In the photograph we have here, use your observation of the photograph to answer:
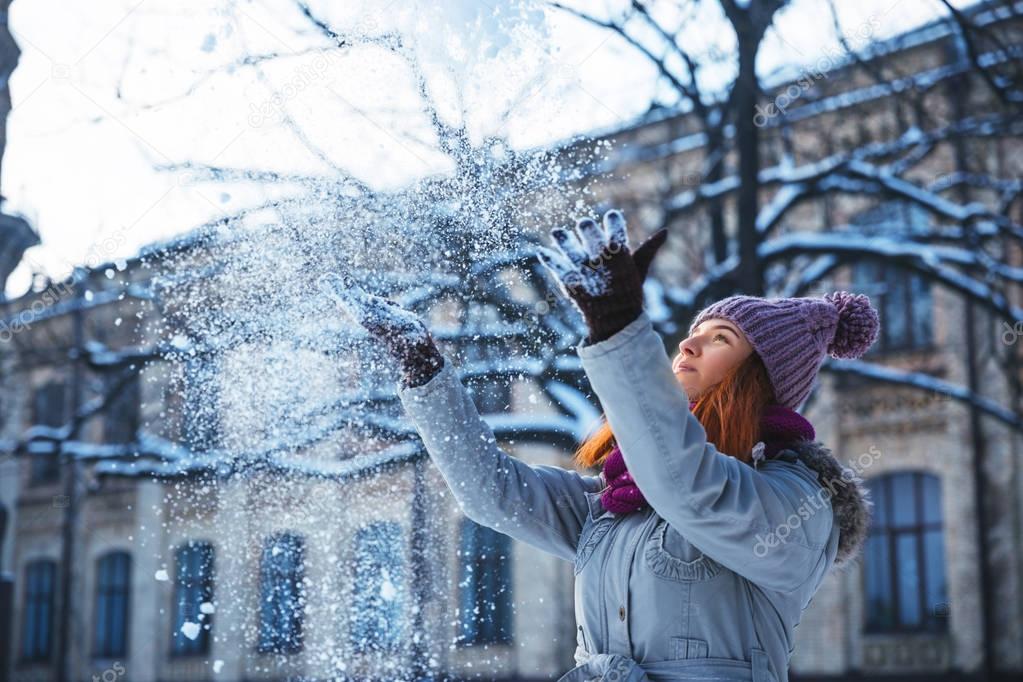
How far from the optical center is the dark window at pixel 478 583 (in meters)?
4.16

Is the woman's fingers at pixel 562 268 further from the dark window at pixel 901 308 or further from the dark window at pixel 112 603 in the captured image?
the dark window at pixel 112 603

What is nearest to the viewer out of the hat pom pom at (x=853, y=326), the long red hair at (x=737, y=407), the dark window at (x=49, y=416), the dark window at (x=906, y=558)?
the long red hair at (x=737, y=407)

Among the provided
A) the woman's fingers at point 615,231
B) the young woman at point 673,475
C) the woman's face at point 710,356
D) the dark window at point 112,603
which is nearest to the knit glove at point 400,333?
the young woman at point 673,475

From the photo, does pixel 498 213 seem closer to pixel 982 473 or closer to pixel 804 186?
pixel 804 186

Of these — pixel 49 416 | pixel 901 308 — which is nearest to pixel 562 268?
pixel 901 308

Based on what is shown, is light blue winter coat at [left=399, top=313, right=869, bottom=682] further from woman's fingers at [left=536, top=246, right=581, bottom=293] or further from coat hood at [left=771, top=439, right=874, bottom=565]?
woman's fingers at [left=536, top=246, right=581, bottom=293]

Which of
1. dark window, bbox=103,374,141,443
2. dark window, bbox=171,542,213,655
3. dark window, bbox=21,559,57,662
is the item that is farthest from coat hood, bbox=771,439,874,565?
dark window, bbox=21,559,57,662

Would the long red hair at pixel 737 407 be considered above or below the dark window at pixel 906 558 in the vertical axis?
above

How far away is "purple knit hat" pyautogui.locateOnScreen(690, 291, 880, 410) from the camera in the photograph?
2330 millimetres

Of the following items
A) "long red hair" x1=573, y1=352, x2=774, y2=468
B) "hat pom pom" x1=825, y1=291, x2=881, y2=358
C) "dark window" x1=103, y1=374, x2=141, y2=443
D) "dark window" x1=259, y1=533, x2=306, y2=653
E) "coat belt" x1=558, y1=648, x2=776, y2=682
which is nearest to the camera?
"coat belt" x1=558, y1=648, x2=776, y2=682

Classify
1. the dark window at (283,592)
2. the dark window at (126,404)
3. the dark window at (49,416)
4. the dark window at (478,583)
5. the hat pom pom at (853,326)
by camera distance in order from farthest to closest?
1. the dark window at (49,416)
2. the dark window at (126,404)
3. the dark window at (478,583)
4. the dark window at (283,592)
5. the hat pom pom at (853,326)

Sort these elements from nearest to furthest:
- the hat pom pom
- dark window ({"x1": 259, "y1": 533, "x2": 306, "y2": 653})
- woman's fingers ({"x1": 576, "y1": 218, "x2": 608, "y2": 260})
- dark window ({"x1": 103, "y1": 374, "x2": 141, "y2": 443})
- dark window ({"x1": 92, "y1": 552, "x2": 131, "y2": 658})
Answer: woman's fingers ({"x1": 576, "y1": 218, "x2": 608, "y2": 260})
the hat pom pom
dark window ({"x1": 259, "y1": 533, "x2": 306, "y2": 653})
dark window ({"x1": 103, "y1": 374, "x2": 141, "y2": 443})
dark window ({"x1": 92, "y1": 552, "x2": 131, "y2": 658})

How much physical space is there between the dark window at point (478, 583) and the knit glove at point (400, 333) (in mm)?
1884

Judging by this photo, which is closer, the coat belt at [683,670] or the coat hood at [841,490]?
the coat belt at [683,670]
